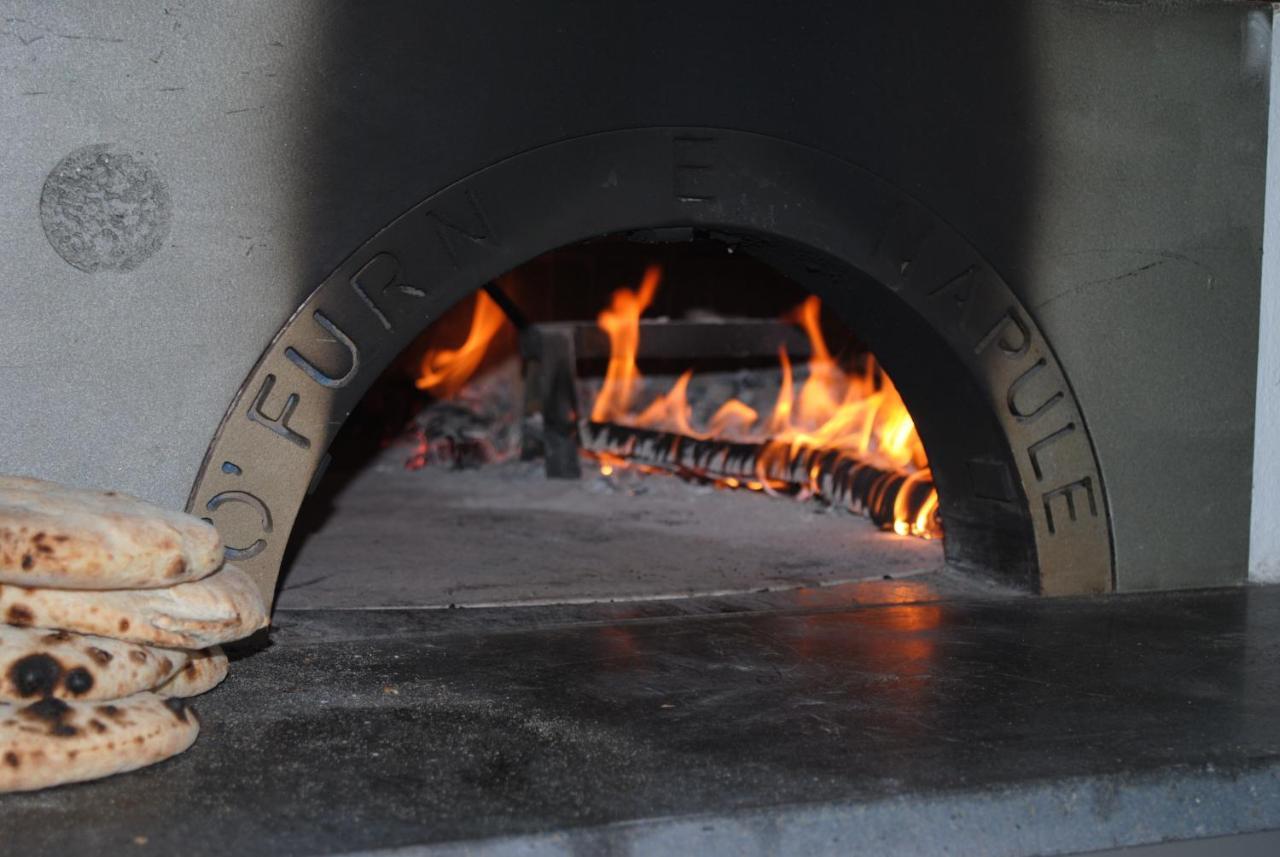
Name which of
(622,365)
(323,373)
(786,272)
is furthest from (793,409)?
(323,373)

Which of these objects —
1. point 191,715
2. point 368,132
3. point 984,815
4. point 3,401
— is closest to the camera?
point 984,815

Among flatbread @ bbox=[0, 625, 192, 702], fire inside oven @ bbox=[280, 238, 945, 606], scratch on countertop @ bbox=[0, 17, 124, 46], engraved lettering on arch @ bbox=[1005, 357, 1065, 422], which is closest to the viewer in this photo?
flatbread @ bbox=[0, 625, 192, 702]

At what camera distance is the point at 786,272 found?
302 centimetres

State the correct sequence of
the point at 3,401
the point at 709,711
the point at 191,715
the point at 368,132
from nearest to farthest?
the point at 191,715 < the point at 709,711 < the point at 3,401 < the point at 368,132

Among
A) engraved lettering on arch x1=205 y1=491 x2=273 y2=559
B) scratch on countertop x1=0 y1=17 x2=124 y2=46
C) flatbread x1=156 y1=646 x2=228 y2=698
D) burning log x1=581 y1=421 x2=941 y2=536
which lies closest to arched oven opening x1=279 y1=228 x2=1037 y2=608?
burning log x1=581 y1=421 x2=941 y2=536

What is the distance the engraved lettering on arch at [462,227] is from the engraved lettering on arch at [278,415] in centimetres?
37

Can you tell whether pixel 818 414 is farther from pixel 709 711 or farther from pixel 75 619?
pixel 75 619

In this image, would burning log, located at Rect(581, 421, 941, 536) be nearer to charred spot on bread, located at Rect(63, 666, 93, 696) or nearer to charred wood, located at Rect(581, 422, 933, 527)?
charred wood, located at Rect(581, 422, 933, 527)

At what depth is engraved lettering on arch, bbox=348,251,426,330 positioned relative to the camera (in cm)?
248

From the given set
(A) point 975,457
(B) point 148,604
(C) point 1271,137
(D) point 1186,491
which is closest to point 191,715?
(B) point 148,604

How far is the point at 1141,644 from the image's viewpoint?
8.28 feet

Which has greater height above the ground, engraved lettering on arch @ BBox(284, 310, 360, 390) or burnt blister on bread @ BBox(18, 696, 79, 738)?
engraved lettering on arch @ BBox(284, 310, 360, 390)

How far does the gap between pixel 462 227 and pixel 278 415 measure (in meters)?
0.46

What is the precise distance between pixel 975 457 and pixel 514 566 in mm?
1100
